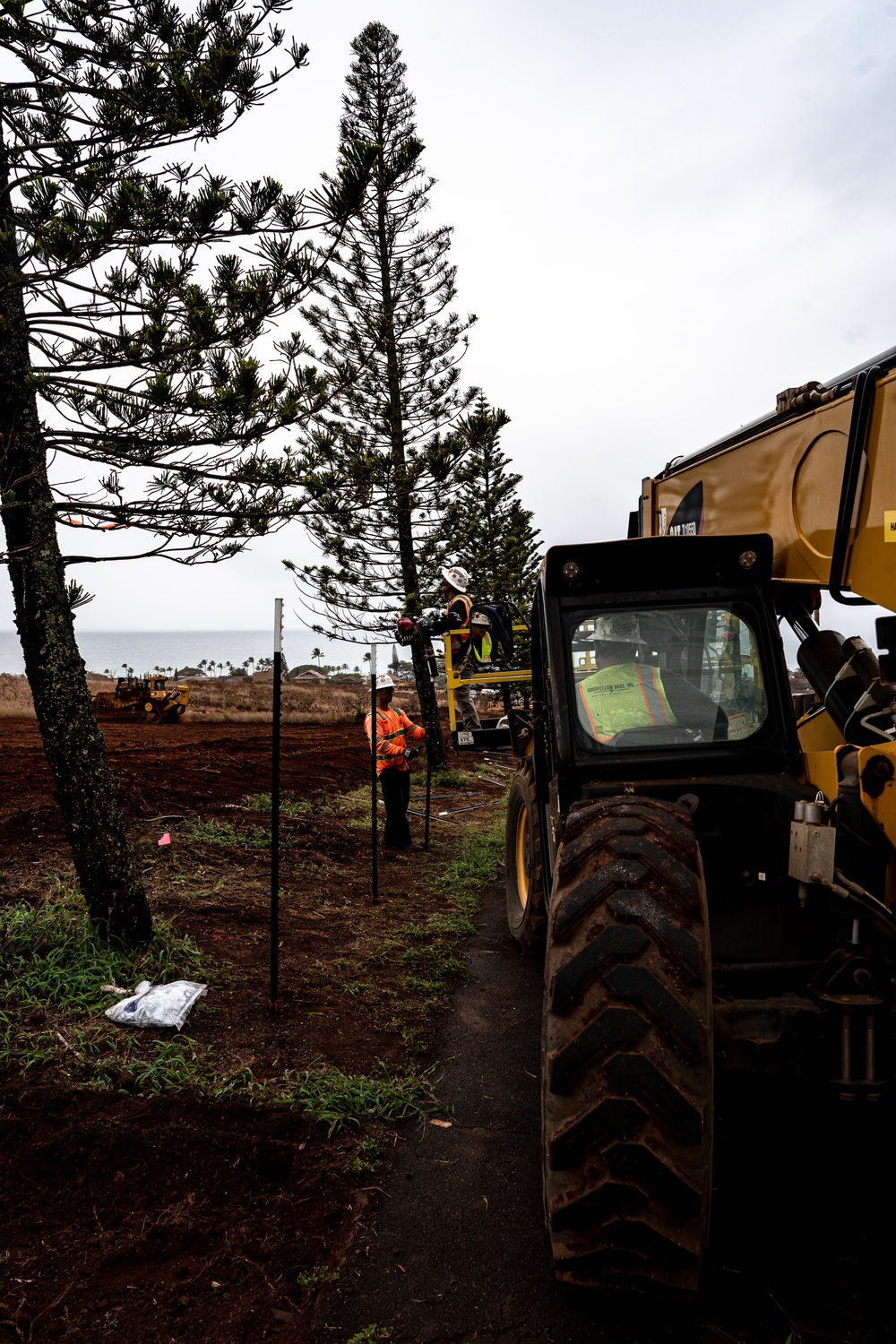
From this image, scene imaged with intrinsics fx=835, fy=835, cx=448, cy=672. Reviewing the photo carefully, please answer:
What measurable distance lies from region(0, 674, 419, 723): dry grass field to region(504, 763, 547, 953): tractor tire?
17.9 metres

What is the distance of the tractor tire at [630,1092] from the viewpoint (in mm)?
2328

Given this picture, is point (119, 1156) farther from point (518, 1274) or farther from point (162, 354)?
point (162, 354)

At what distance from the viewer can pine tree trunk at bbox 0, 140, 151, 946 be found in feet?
16.1

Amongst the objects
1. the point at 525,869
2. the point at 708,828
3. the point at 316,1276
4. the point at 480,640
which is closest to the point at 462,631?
the point at 480,640

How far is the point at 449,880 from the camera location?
8266mm

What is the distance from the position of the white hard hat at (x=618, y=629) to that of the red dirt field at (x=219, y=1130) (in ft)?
7.93

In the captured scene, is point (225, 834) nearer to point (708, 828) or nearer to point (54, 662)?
point (54, 662)

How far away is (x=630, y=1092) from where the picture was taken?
92.5 inches

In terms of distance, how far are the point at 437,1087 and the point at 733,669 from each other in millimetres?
2514

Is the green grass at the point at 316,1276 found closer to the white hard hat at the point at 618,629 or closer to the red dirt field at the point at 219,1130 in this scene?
the red dirt field at the point at 219,1130

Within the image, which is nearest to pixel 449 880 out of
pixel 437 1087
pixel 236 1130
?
pixel 437 1087

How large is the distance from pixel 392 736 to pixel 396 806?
90cm

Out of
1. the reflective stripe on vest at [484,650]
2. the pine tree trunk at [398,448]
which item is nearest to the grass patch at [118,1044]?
the reflective stripe on vest at [484,650]

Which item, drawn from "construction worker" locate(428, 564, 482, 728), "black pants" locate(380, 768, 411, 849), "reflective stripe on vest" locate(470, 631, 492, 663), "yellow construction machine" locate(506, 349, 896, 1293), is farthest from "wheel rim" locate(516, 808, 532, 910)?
"reflective stripe on vest" locate(470, 631, 492, 663)
